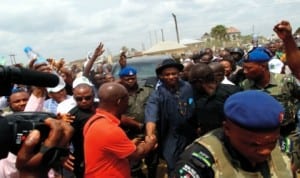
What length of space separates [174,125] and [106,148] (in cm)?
178

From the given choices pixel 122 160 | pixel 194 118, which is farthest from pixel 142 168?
pixel 122 160

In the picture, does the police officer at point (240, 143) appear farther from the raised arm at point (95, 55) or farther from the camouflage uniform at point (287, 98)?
the raised arm at point (95, 55)

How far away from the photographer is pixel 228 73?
6801 mm

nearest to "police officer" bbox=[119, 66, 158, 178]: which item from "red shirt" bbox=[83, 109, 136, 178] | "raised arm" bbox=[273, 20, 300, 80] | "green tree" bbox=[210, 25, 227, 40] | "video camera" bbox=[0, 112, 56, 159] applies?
"red shirt" bbox=[83, 109, 136, 178]

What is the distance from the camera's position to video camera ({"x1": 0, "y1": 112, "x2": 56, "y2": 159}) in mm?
1416

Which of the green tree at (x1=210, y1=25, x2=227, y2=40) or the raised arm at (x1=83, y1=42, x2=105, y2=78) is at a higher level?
the raised arm at (x1=83, y1=42, x2=105, y2=78)

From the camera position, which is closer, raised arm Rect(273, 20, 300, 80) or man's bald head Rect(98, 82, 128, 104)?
raised arm Rect(273, 20, 300, 80)

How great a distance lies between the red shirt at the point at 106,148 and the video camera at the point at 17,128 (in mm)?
1602

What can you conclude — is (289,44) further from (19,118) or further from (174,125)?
(174,125)

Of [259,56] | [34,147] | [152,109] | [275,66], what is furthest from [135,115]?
[275,66]

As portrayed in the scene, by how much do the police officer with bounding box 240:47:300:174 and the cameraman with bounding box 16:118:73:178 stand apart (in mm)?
3240

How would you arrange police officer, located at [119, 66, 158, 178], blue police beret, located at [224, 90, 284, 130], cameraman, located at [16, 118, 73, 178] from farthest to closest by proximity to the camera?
police officer, located at [119, 66, 158, 178] < blue police beret, located at [224, 90, 284, 130] < cameraman, located at [16, 118, 73, 178]

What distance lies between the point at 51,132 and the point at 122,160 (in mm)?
1872

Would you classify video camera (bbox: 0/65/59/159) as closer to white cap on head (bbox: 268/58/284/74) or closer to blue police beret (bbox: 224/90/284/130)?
blue police beret (bbox: 224/90/284/130)
